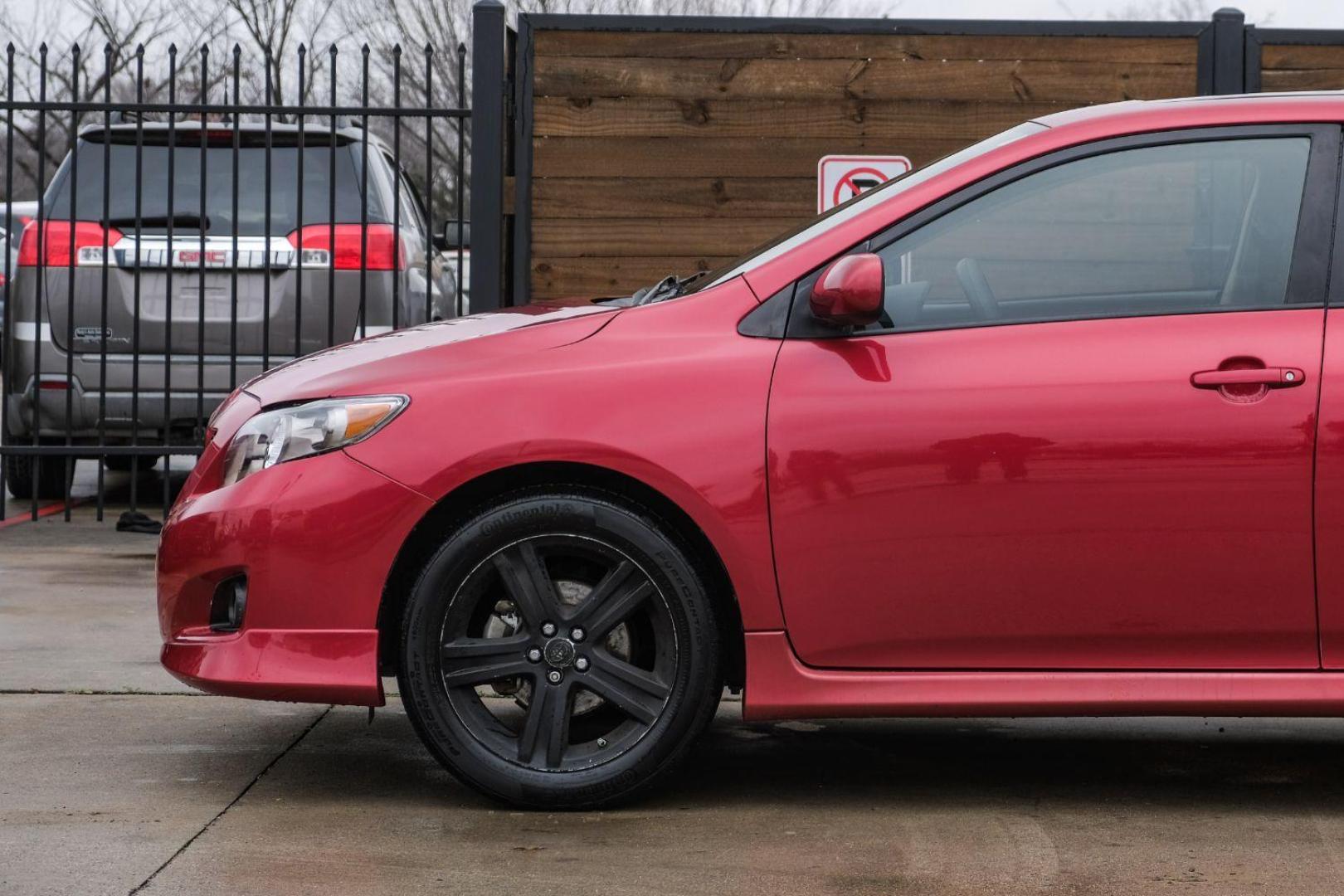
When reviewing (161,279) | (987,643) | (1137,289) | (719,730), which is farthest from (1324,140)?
(161,279)

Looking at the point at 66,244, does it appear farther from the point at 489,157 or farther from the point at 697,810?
the point at 697,810

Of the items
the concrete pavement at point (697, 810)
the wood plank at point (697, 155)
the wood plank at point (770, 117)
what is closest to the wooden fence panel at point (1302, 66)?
the wood plank at point (770, 117)

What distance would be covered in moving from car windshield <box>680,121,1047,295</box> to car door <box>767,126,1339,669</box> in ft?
0.69

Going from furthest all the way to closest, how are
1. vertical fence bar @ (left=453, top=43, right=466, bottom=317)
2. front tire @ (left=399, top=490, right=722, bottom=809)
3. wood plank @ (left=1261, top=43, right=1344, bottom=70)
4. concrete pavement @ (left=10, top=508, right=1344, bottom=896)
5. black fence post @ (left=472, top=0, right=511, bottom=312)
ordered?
black fence post @ (left=472, top=0, right=511, bottom=312) < wood plank @ (left=1261, top=43, right=1344, bottom=70) < vertical fence bar @ (left=453, top=43, right=466, bottom=317) < front tire @ (left=399, top=490, right=722, bottom=809) < concrete pavement @ (left=10, top=508, right=1344, bottom=896)

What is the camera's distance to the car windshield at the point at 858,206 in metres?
4.22

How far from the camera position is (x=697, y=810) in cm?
421

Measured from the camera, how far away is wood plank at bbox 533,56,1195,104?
793 centimetres

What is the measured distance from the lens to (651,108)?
26.0 ft

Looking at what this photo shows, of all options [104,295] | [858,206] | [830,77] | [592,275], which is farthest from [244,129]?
[858,206]

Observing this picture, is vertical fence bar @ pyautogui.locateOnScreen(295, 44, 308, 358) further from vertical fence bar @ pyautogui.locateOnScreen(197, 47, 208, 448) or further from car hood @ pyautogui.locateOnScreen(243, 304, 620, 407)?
car hood @ pyautogui.locateOnScreen(243, 304, 620, 407)

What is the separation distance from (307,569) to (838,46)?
4.66 m

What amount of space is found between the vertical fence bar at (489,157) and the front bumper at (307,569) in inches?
157

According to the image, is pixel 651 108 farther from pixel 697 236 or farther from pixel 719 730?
pixel 719 730

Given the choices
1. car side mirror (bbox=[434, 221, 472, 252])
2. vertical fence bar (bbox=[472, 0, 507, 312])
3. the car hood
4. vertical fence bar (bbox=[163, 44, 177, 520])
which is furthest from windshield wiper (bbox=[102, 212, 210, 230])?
the car hood
